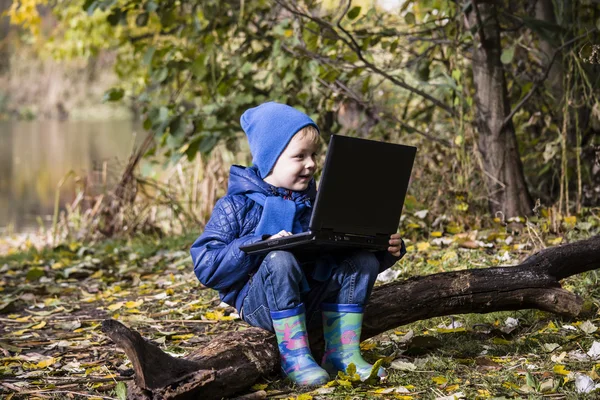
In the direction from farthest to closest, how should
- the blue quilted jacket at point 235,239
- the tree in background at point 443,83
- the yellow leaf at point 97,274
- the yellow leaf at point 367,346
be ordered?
the yellow leaf at point 97,274 < the tree in background at point 443,83 < the yellow leaf at point 367,346 < the blue quilted jacket at point 235,239

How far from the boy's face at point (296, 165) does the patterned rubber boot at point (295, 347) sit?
0.50 m

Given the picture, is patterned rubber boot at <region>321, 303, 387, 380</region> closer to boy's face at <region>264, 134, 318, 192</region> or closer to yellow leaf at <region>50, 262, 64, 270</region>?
boy's face at <region>264, 134, 318, 192</region>

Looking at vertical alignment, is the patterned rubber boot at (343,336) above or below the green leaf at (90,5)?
below

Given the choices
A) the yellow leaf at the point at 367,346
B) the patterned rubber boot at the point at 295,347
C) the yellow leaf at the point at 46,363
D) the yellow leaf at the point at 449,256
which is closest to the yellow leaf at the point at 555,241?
the yellow leaf at the point at 449,256

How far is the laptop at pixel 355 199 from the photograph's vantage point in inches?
112

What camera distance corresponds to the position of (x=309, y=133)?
123 inches

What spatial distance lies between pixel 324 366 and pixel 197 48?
434cm

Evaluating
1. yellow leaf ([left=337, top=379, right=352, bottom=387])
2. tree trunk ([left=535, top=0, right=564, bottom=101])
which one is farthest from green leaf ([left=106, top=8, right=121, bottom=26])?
yellow leaf ([left=337, top=379, right=352, bottom=387])

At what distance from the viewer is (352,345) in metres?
3.08

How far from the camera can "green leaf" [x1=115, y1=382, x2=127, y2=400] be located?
275 centimetres

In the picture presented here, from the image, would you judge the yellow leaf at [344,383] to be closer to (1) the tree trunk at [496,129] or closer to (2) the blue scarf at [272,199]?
(2) the blue scarf at [272,199]

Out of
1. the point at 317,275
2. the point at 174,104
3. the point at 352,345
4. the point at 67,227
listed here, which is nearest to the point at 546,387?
the point at 352,345

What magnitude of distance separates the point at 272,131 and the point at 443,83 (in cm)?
290

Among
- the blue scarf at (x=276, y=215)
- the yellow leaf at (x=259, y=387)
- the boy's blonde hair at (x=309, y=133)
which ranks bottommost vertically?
the yellow leaf at (x=259, y=387)
